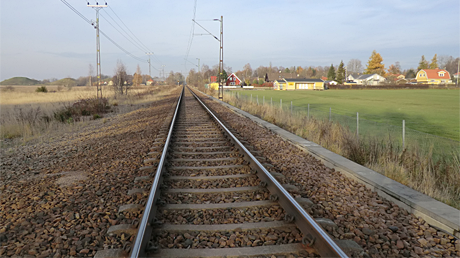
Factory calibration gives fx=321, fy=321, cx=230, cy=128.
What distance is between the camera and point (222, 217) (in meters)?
4.09

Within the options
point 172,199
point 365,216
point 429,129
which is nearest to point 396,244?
point 365,216

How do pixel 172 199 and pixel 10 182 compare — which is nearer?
pixel 172 199

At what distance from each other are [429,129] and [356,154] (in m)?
12.5

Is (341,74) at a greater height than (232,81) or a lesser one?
greater

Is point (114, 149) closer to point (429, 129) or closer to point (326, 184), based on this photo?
point (326, 184)

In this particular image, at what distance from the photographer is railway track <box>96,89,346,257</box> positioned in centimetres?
325

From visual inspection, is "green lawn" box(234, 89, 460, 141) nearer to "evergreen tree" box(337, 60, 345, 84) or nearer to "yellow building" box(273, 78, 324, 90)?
"yellow building" box(273, 78, 324, 90)

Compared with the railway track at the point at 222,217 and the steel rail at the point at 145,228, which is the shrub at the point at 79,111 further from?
the steel rail at the point at 145,228

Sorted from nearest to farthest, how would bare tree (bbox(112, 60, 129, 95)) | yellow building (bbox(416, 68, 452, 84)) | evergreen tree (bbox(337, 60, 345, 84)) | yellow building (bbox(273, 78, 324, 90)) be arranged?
bare tree (bbox(112, 60, 129, 95)) → yellow building (bbox(273, 78, 324, 90)) → evergreen tree (bbox(337, 60, 345, 84)) → yellow building (bbox(416, 68, 452, 84))

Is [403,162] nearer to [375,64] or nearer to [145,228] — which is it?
[145,228]

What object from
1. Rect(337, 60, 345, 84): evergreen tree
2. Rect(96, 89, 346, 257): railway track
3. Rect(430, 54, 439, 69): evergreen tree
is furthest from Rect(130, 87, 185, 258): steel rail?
Rect(430, 54, 439, 69): evergreen tree

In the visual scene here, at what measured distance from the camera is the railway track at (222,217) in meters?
3.25

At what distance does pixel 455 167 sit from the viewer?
6.23 m

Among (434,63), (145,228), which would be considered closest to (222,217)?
(145,228)
